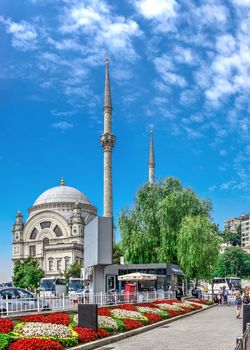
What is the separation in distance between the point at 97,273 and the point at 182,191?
21581mm

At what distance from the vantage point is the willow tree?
4775 centimetres

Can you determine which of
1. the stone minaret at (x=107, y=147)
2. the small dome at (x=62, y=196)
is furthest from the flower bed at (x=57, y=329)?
the small dome at (x=62, y=196)

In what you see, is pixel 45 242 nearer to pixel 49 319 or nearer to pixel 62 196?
pixel 62 196

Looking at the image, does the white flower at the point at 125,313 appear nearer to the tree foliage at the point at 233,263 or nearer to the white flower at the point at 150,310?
the white flower at the point at 150,310

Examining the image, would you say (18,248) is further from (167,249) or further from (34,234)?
(167,249)

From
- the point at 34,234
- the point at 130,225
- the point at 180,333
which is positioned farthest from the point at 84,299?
the point at 34,234

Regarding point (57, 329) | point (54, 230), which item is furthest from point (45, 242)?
point (57, 329)

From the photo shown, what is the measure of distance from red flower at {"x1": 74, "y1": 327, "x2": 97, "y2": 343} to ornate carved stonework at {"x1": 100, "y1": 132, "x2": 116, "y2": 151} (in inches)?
1950

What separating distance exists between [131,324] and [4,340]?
300 inches

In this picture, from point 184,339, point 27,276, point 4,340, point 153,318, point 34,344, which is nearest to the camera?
point 34,344

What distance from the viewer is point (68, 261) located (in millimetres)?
98188

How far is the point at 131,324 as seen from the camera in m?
19.8

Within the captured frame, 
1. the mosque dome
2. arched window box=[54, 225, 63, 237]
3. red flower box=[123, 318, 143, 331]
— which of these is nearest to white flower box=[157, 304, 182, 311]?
red flower box=[123, 318, 143, 331]

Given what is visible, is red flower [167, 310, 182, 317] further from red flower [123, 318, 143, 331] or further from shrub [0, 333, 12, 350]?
shrub [0, 333, 12, 350]
